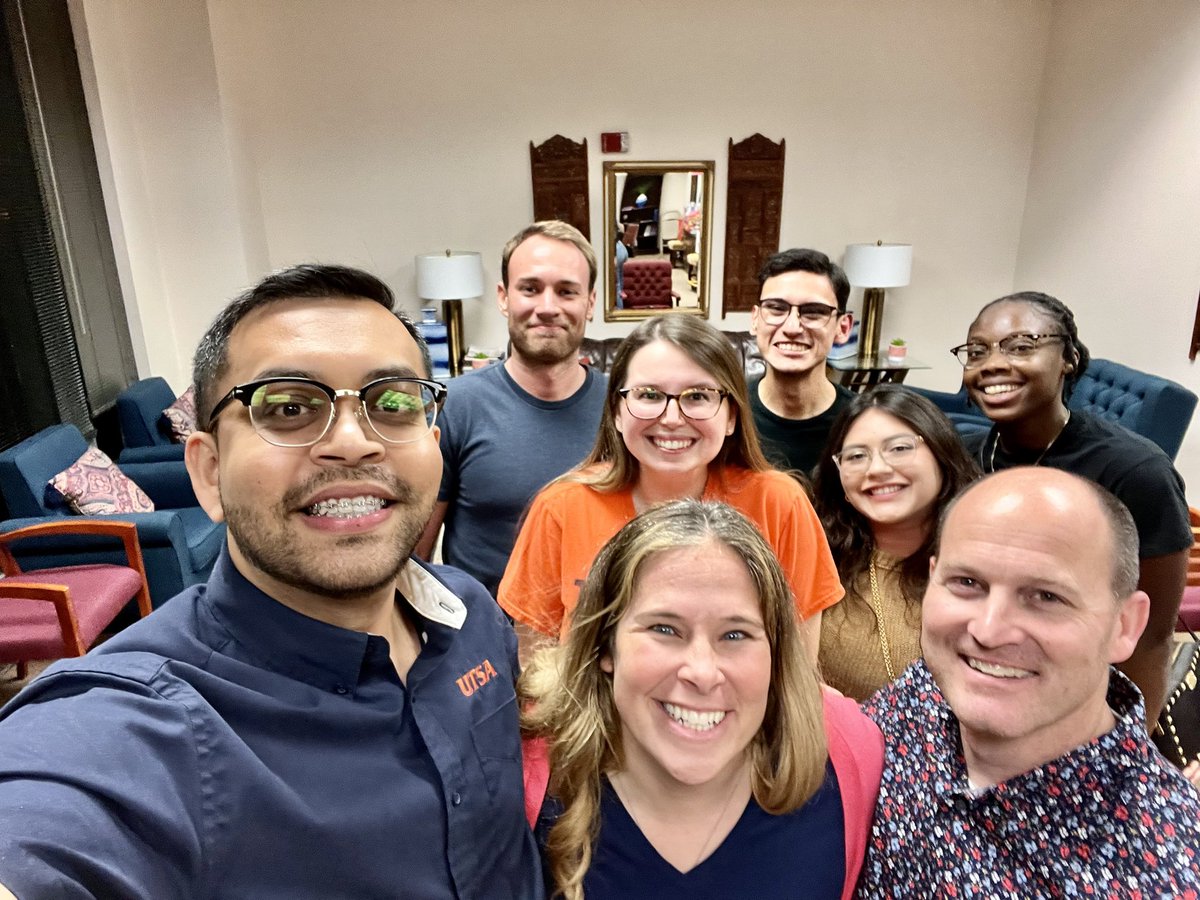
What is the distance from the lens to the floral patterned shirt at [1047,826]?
974 mm

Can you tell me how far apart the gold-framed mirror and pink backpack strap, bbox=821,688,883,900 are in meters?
5.01

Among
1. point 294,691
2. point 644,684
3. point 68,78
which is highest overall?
point 68,78

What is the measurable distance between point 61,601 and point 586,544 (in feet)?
7.36

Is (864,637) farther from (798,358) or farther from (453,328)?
(453,328)

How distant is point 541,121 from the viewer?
5742 millimetres

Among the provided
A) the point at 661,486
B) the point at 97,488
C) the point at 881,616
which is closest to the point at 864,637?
the point at 881,616

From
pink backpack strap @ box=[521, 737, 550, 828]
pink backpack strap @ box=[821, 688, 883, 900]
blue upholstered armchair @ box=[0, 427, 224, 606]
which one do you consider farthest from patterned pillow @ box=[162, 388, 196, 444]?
pink backpack strap @ box=[821, 688, 883, 900]

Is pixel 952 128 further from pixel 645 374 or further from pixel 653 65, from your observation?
pixel 645 374

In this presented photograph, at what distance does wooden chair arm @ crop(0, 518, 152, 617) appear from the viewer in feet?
10.4

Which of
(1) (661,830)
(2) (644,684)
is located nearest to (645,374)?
(2) (644,684)

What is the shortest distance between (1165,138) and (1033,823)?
5.34 meters

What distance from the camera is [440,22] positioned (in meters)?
5.46

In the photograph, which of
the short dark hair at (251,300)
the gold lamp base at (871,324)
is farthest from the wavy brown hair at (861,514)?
the gold lamp base at (871,324)

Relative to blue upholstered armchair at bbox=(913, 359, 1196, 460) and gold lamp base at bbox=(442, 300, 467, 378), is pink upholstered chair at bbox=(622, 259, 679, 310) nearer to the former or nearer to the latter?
gold lamp base at bbox=(442, 300, 467, 378)
